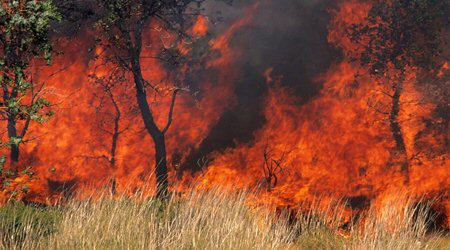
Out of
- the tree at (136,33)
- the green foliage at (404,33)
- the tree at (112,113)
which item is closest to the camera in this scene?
the tree at (136,33)

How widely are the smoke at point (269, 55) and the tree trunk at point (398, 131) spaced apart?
2.67m

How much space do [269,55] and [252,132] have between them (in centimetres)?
333

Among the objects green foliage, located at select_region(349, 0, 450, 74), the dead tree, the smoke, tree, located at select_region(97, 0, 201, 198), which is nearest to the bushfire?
the dead tree

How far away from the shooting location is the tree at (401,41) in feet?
55.5

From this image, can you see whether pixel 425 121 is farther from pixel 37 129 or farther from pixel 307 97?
pixel 37 129

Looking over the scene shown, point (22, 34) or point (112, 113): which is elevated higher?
point (112, 113)

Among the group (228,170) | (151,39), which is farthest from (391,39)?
(151,39)

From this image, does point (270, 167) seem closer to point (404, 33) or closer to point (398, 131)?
point (398, 131)

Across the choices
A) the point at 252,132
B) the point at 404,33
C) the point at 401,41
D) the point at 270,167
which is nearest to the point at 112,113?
the point at 252,132

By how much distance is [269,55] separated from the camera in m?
20.8

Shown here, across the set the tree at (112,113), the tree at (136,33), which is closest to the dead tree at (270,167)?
the tree at (136,33)

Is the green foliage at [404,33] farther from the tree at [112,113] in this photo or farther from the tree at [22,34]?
the tree at [22,34]

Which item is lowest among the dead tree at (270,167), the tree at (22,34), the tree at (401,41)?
the dead tree at (270,167)

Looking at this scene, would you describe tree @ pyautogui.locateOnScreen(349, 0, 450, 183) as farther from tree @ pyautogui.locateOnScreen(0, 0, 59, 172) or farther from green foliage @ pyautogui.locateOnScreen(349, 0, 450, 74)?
tree @ pyautogui.locateOnScreen(0, 0, 59, 172)
